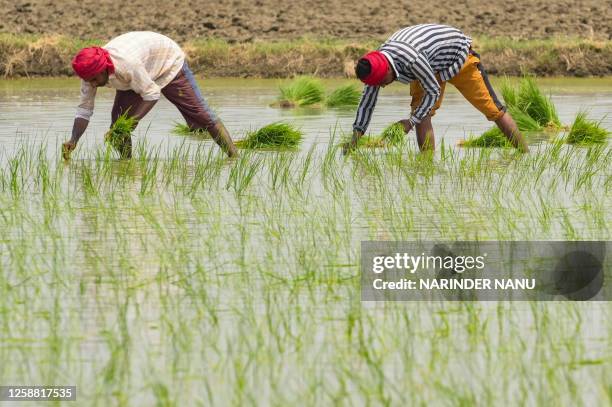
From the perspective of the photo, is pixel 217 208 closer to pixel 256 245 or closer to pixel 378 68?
pixel 256 245

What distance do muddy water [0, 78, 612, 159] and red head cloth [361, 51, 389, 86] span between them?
1.01m

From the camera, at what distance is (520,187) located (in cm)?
684

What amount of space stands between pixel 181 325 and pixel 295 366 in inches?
18.4

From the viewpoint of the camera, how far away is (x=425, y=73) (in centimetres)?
771

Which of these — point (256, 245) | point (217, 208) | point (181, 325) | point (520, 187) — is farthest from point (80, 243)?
point (520, 187)

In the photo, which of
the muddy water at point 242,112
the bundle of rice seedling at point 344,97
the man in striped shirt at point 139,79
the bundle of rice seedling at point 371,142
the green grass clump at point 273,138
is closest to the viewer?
the man in striped shirt at point 139,79

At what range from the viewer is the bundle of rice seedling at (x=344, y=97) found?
44.9 feet

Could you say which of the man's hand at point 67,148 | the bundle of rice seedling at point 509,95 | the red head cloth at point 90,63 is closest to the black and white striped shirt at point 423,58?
the red head cloth at point 90,63

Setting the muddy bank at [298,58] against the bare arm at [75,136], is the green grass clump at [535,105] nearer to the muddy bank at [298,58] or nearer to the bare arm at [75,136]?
the bare arm at [75,136]

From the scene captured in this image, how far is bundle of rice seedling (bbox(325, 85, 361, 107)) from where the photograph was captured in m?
13.7

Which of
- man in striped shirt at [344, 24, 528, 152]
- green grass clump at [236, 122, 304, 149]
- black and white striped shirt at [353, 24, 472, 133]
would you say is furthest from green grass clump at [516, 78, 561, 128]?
black and white striped shirt at [353, 24, 472, 133]

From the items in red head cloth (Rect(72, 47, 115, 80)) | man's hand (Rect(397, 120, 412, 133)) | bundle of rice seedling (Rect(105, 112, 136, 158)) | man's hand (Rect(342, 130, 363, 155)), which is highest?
red head cloth (Rect(72, 47, 115, 80))

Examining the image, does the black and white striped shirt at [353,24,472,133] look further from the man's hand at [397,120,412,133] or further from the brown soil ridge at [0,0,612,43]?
the brown soil ridge at [0,0,612,43]

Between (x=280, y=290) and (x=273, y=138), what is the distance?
501 centimetres
